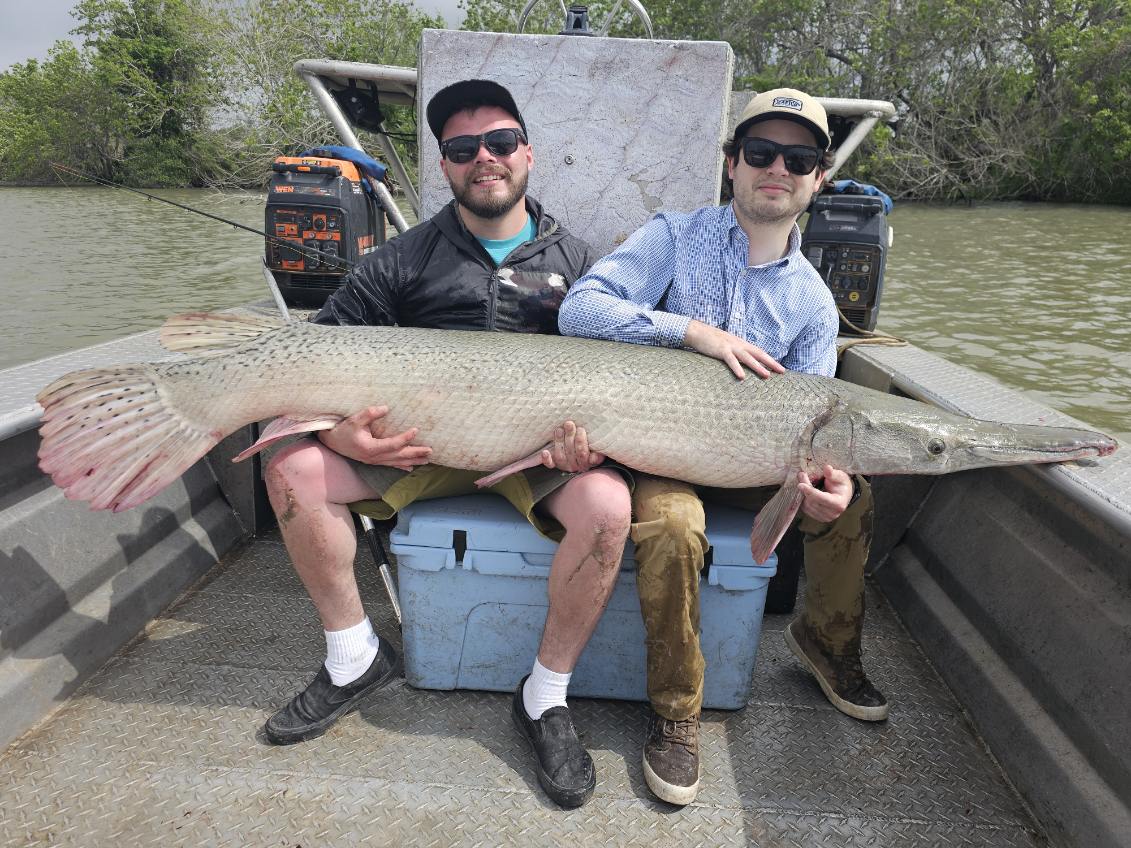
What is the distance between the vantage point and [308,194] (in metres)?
4.69

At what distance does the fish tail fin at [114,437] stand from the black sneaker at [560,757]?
1435 millimetres

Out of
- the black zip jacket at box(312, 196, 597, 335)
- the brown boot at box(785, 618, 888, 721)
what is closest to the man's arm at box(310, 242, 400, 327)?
the black zip jacket at box(312, 196, 597, 335)

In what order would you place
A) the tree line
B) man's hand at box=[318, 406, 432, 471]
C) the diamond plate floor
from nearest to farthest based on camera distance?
the diamond plate floor, man's hand at box=[318, 406, 432, 471], the tree line

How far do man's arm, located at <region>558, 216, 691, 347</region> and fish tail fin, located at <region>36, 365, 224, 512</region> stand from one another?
1390 mm

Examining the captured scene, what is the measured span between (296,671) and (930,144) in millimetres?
34219

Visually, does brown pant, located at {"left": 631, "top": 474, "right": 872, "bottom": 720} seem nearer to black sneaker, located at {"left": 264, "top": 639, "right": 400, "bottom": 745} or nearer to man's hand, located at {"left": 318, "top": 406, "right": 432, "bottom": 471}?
man's hand, located at {"left": 318, "top": 406, "right": 432, "bottom": 471}

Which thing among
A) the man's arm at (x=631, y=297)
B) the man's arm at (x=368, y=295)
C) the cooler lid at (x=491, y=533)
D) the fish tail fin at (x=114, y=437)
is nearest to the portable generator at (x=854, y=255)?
the man's arm at (x=631, y=297)

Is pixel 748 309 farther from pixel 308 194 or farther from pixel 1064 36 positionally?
pixel 1064 36

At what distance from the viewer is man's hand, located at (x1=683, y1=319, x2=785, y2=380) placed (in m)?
2.62

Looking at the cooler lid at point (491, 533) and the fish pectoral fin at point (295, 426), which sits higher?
the fish pectoral fin at point (295, 426)

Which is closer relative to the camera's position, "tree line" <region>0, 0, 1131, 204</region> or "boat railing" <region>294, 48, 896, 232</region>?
"boat railing" <region>294, 48, 896, 232</region>

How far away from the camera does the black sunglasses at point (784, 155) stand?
2711 millimetres

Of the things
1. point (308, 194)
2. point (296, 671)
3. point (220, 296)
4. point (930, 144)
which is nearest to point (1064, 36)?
point (930, 144)

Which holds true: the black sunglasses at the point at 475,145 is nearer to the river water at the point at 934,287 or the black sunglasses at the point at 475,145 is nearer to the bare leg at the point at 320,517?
the bare leg at the point at 320,517
